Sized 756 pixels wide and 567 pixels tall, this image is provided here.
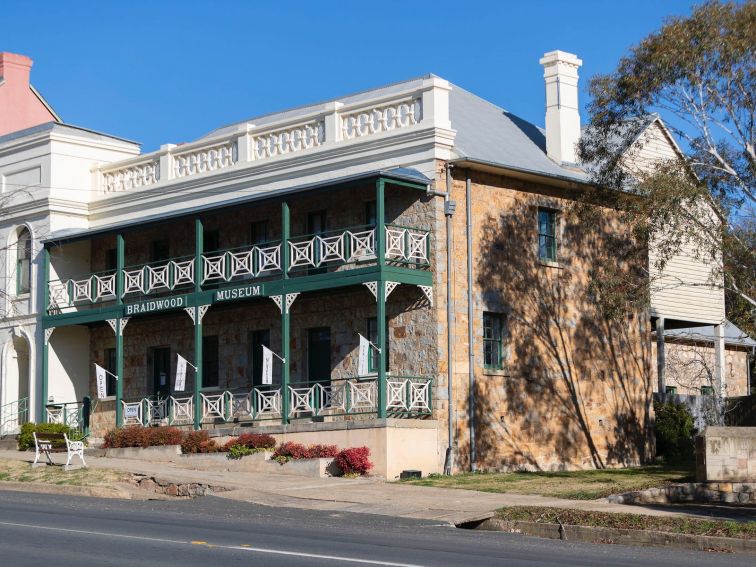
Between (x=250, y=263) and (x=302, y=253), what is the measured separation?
78.2 inches

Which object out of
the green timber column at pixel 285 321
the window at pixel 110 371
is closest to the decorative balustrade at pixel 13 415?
the window at pixel 110 371

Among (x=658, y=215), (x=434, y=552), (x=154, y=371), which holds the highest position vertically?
(x=658, y=215)

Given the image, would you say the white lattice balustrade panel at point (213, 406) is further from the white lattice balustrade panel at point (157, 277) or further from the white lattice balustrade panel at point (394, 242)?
the white lattice balustrade panel at point (394, 242)

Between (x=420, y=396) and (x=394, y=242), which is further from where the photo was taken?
(x=394, y=242)

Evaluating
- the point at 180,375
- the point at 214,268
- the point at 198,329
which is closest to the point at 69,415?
the point at 180,375

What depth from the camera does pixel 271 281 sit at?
29578 mm

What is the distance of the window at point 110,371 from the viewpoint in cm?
3491

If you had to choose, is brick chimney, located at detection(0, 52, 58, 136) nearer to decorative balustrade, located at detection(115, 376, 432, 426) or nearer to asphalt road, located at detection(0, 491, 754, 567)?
decorative balustrade, located at detection(115, 376, 432, 426)

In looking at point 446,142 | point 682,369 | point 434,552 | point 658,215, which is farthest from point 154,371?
point 434,552

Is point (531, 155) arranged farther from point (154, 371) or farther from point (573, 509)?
point (573, 509)

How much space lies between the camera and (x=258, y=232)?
105 feet

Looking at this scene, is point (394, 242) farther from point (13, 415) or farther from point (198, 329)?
point (13, 415)

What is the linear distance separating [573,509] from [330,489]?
5903mm

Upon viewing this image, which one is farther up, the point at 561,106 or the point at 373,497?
the point at 561,106
